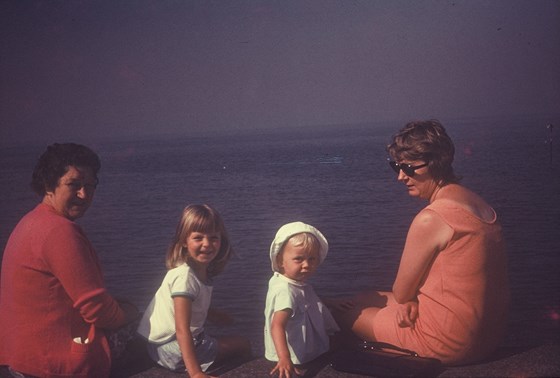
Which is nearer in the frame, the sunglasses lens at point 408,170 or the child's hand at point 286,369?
the child's hand at point 286,369

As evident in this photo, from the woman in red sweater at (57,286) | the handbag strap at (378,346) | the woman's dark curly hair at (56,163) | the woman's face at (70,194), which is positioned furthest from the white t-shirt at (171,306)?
the handbag strap at (378,346)

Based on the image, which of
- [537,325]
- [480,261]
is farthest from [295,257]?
[537,325]

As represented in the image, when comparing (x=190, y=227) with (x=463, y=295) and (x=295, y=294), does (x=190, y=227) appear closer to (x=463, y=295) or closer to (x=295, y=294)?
(x=295, y=294)

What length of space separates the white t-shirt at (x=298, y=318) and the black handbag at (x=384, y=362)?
0.16m

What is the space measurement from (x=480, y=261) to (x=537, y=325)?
9062 mm

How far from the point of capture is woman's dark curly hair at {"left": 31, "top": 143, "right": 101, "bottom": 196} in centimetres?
352

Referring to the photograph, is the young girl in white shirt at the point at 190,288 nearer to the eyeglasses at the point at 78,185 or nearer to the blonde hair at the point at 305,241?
the blonde hair at the point at 305,241

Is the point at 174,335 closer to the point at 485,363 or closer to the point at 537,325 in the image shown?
the point at 485,363

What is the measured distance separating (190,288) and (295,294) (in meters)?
0.63

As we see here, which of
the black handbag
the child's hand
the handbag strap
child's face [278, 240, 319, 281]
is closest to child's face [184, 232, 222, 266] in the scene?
child's face [278, 240, 319, 281]

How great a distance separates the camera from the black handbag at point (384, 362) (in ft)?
11.7

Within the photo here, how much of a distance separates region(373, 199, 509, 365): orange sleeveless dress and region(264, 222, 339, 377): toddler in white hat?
0.58 m

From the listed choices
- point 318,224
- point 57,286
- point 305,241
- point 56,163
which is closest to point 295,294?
point 305,241

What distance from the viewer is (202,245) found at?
372cm
